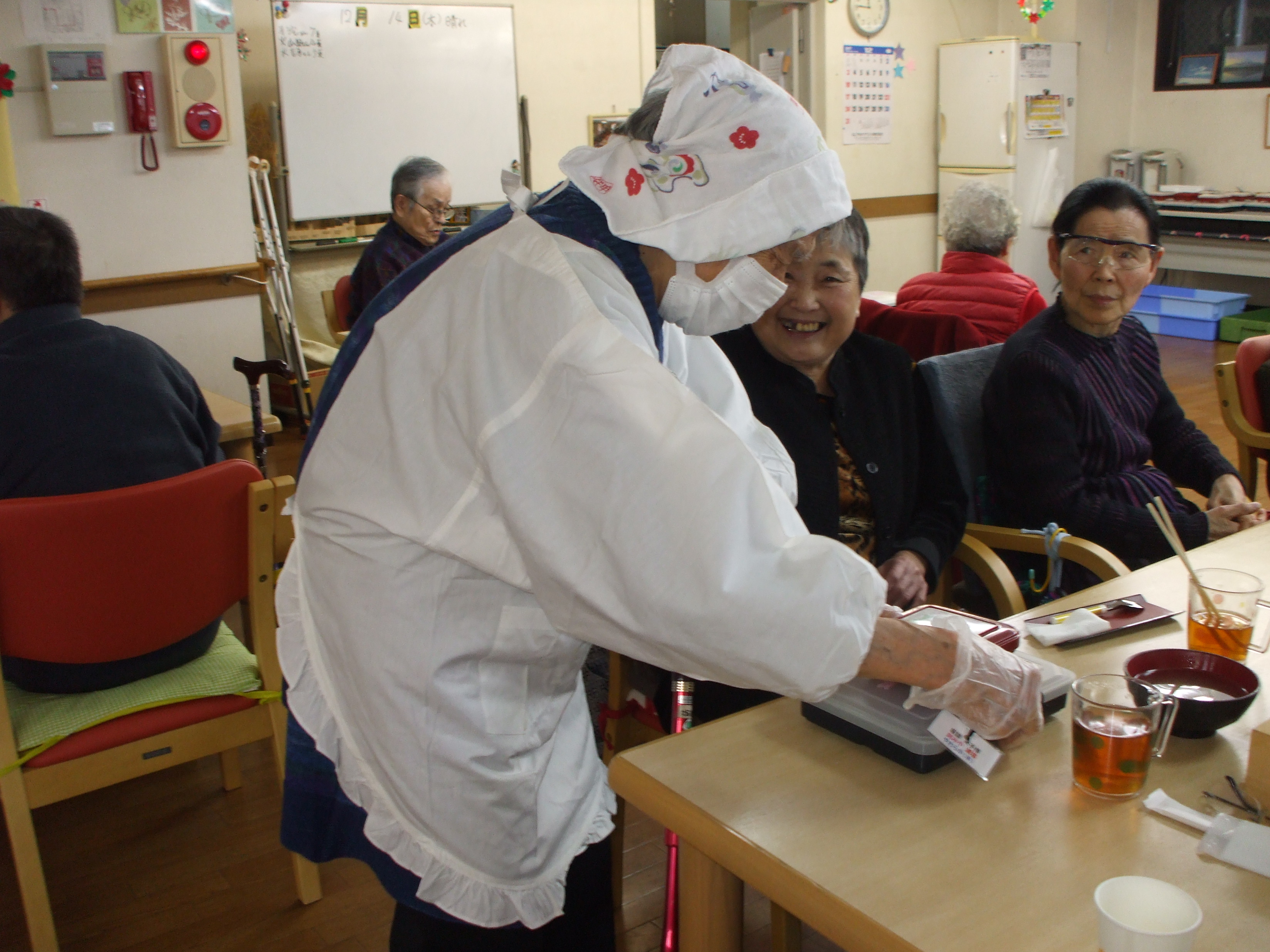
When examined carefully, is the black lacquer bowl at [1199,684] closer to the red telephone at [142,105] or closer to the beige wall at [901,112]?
the red telephone at [142,105]

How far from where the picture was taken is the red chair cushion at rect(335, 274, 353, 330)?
447 cm

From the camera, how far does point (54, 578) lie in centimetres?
167

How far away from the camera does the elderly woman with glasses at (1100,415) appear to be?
213cm

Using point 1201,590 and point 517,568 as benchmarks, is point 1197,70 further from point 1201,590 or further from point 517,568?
point 517,568

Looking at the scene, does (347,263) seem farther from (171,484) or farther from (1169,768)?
(1169,768)

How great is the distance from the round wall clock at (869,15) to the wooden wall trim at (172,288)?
4541 mm

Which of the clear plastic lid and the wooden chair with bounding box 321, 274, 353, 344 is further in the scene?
the wooden chair with bounding box 321, 274, 353, 344

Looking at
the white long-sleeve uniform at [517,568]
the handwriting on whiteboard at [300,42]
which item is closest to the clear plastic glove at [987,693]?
the white long-sleeve uniform at [517,568]


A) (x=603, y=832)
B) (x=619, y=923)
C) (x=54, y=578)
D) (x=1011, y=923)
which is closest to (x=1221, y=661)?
(x=1011, y=923)

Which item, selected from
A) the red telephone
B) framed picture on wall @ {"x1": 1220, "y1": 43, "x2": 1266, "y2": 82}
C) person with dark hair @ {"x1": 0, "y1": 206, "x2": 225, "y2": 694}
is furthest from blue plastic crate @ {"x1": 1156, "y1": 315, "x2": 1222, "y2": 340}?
person with dark hair @ {"x1": 0, "y1": 206, "x2": 225, "y2": 694}

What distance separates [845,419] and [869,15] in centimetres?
637

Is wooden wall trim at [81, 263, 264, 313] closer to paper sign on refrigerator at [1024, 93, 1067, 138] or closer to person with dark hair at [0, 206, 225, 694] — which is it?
person with dark hair at [0, 206, 225, 694]

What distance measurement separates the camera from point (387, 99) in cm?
584

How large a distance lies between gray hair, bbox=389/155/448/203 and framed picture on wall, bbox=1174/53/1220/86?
5.93 metres
